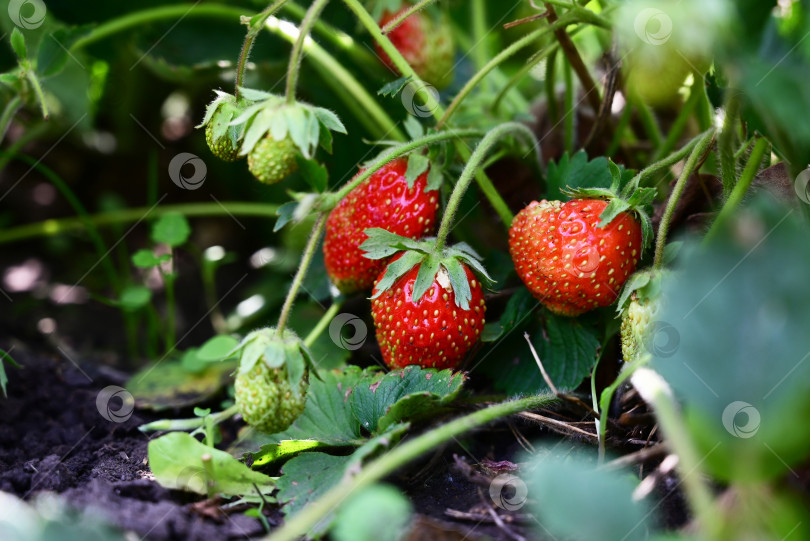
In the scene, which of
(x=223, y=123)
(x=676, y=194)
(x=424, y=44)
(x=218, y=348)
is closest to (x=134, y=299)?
(x=218, y=348)

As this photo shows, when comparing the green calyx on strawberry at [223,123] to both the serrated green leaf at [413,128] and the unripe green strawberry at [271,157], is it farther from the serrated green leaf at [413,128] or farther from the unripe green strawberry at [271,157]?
the serrated green leaf at [413,128]

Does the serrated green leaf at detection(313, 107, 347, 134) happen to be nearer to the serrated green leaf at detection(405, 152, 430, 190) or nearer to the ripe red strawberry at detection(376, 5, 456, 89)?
the serrated green leaf at detection(405, 152, 430, 190)

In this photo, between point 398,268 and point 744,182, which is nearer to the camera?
point 744,182

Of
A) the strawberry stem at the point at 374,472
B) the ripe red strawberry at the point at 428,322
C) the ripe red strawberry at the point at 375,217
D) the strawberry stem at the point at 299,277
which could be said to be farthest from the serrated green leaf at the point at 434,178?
the strawberry stem at the point at 374,472

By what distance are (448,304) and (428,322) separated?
3cm

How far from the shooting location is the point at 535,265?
0.87 m

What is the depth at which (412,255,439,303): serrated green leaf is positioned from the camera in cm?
84

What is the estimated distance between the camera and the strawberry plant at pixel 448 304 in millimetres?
480

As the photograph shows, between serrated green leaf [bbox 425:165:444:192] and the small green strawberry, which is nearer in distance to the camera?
the small green strawberry

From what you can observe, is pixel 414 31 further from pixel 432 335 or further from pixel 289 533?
→ pixel 289 533

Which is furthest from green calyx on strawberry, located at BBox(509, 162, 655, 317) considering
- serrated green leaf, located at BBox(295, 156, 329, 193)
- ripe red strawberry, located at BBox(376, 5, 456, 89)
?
ripe red strawberry, located at BBox(376, 5, 456, 89)

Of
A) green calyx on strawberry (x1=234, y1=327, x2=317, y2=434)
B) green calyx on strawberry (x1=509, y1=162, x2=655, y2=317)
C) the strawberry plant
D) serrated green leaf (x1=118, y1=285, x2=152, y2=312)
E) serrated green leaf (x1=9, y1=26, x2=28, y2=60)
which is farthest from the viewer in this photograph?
serrated green leaf (x1=118, y1=285, x2=152, y2=312)

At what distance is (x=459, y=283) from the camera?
2.79 ft

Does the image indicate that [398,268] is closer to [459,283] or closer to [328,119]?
[459,283]
